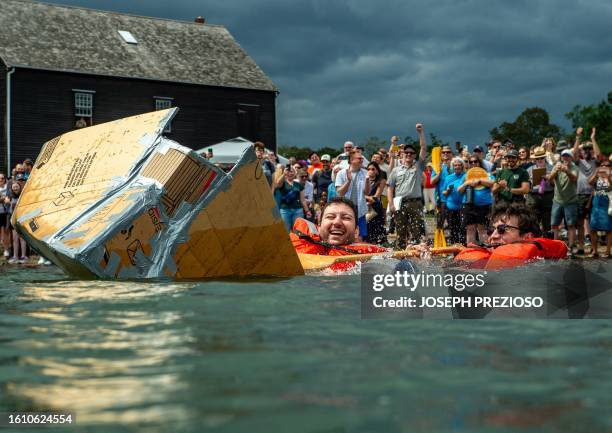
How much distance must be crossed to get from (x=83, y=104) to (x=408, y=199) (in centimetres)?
2500

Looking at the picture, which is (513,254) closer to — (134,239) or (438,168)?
(134,239)

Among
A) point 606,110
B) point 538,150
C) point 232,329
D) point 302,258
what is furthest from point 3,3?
point 606,110

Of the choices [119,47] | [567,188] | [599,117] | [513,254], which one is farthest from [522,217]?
[599,117]

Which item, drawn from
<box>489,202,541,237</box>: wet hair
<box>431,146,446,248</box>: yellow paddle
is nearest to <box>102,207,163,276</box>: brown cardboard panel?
<box>489,202,541,237</box>: wet hair

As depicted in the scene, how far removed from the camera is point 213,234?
6.40 meters

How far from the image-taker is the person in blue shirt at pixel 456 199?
39.1ft

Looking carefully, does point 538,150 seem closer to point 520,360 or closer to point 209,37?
point 520,360

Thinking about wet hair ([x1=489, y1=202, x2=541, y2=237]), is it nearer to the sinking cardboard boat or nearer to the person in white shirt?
the sinking cardboard boat

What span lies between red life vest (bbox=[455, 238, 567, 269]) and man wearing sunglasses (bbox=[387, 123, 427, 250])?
435 cm

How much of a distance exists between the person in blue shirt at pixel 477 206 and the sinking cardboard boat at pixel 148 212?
211 inches

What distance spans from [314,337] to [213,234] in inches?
121

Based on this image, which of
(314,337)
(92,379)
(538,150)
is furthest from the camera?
(538,150)

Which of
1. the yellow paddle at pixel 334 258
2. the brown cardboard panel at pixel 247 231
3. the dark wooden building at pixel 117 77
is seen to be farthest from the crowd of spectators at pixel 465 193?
the dark wooden building at pixel 117 77

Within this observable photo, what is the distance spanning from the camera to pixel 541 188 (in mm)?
13383
